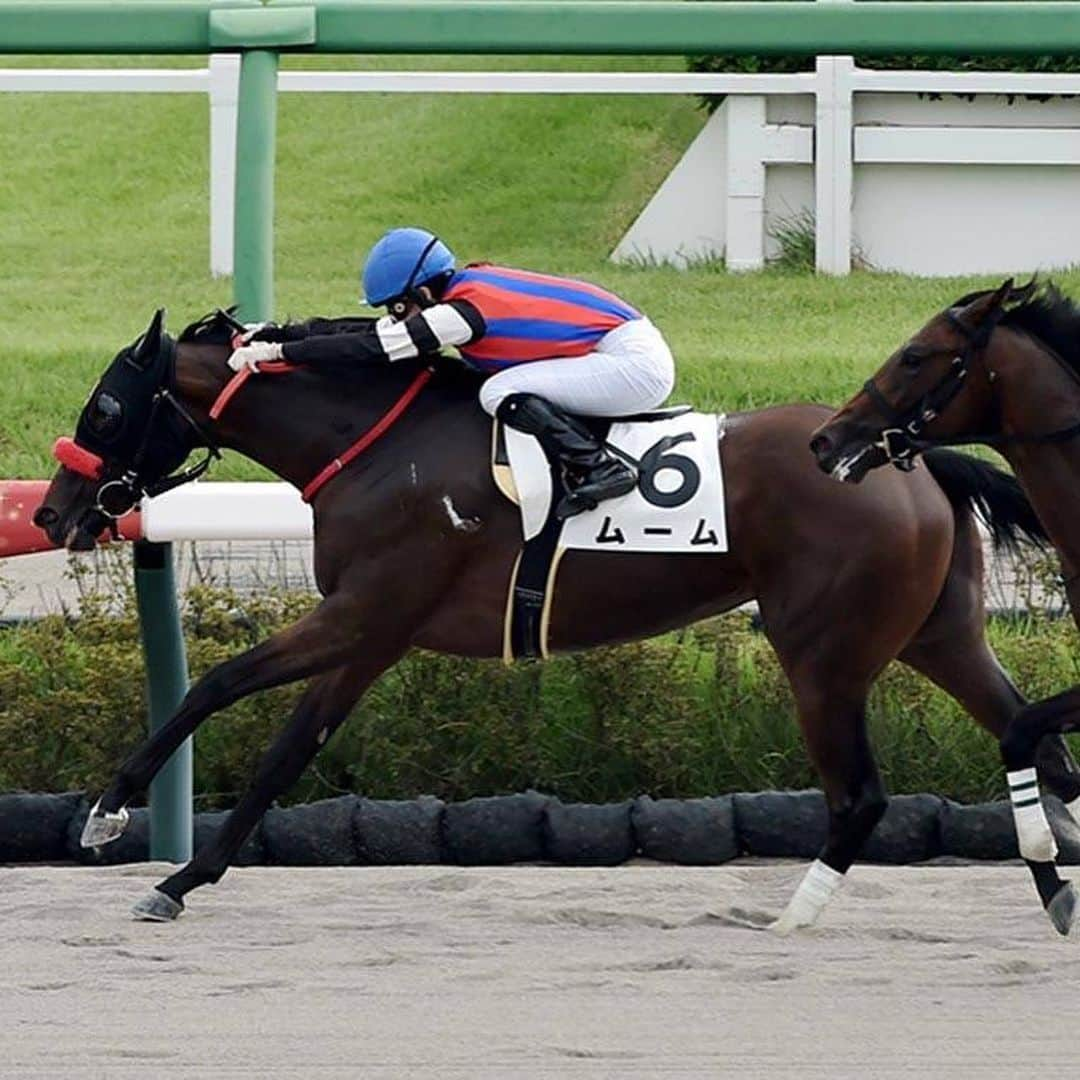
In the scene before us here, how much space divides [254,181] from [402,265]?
50 centimetres

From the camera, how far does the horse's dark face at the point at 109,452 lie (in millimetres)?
5730

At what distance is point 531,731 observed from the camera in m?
6.42

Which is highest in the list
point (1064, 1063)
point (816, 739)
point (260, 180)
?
point (260, 180)

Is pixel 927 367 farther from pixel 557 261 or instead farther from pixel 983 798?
pixel 557 261

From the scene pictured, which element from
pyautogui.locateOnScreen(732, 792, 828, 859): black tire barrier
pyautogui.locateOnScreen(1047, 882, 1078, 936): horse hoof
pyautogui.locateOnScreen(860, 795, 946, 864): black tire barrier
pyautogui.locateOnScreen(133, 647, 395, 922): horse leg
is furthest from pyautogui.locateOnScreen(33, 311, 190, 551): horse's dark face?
pyautogui.locateOnScreen(1047, 882, 1078, 936): horse hoof

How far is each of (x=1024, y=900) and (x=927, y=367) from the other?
1186 millimetres

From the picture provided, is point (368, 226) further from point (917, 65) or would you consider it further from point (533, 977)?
point (533, 977)

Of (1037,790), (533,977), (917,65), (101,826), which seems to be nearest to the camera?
(533,977)

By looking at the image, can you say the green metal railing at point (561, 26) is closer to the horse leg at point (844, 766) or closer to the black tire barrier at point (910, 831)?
the horse leg at point (844, 766)

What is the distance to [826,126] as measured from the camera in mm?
9203

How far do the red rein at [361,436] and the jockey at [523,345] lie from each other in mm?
42

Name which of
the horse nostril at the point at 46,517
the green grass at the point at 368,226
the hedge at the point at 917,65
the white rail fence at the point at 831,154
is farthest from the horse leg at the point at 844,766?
the hedge at the point at 917,65

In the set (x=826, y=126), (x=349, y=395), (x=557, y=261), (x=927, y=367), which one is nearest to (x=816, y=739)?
(x=927, y=367)

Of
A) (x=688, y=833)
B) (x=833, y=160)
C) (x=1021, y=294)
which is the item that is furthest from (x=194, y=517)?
(x=833, y=160)
